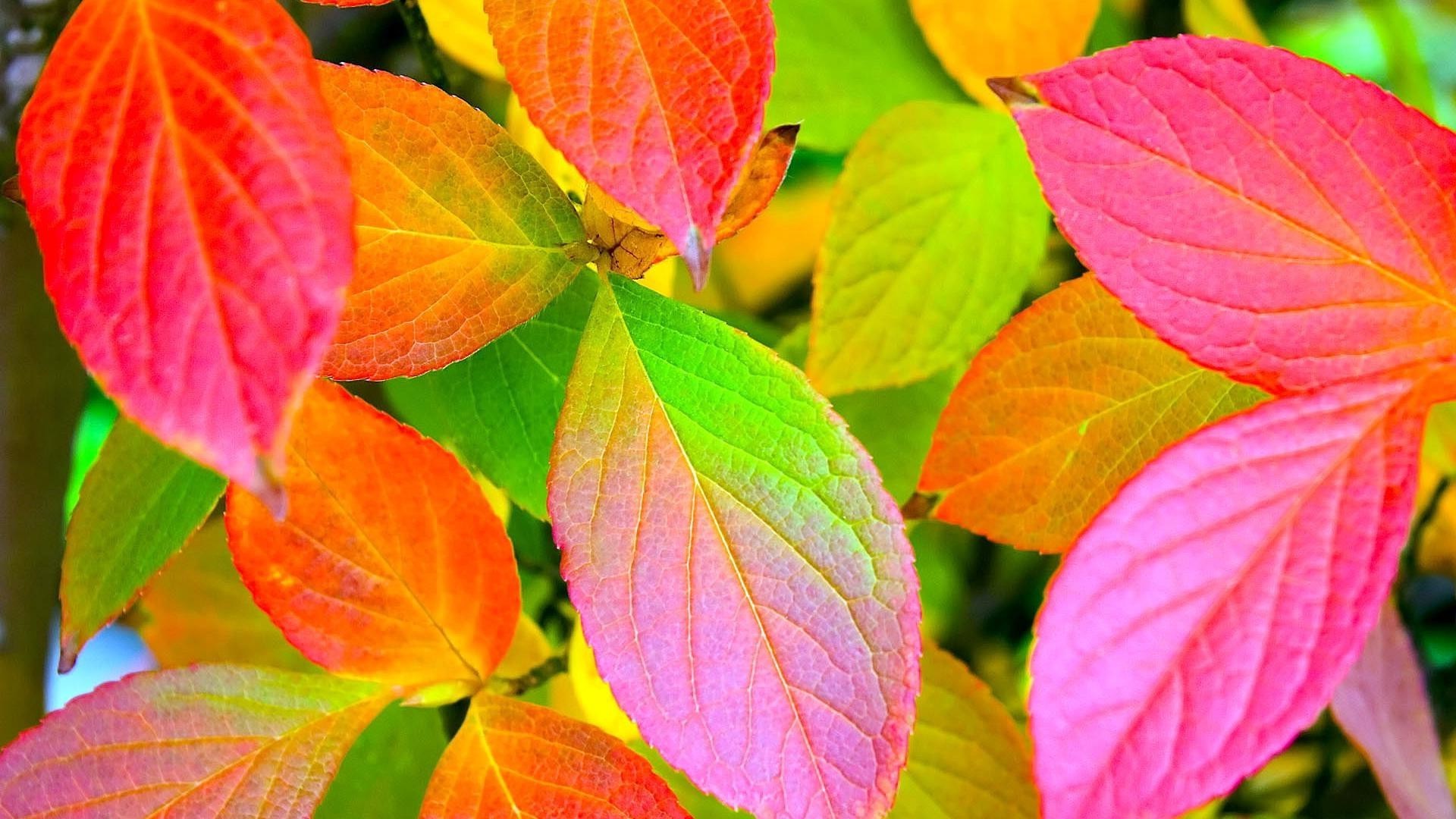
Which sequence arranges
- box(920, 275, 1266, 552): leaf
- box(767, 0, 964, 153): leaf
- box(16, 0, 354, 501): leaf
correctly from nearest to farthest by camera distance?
1. box(16, 0, 354, 501): leaf
2. box(920, 275, 1266, 552): leaf
3. box(767, 0, 964, 153): leaf

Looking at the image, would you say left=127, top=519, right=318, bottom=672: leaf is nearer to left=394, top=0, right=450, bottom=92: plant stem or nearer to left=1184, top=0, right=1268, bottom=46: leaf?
left=394, top=0, right=450, bottom=92: plant stem

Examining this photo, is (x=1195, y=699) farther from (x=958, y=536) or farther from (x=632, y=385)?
(x=958, y=536)

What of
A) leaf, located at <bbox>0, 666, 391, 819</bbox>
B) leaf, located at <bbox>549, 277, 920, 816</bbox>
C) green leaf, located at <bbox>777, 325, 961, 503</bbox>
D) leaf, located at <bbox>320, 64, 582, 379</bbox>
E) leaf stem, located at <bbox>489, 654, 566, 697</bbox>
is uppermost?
leaf, located at <bbox>320, 64, 582, 379</bbox>

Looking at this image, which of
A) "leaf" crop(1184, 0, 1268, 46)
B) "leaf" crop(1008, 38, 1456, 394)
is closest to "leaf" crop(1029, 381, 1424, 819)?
"leaf" crop(1008, 38, 1456, 394)

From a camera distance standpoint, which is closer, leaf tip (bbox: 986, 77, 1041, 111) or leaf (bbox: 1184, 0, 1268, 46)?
leaf tip (bbox: 986, 77, 1041, 111)

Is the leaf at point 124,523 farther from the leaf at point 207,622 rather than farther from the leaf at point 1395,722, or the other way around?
the leaf at point 1395,722

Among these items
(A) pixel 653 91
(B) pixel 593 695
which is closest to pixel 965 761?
(B) pixel 593 695

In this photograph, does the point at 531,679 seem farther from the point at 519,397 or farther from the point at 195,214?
the point at 195,214
